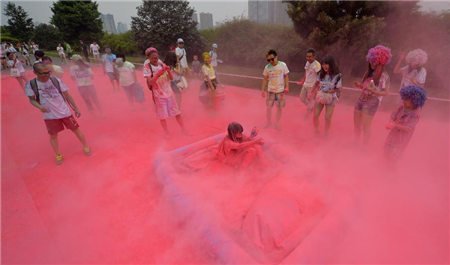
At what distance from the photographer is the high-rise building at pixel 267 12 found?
17594 mm

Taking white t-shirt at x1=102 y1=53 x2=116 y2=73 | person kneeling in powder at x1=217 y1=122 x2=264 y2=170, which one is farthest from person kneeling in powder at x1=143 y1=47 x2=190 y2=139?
white t-shirt at x1=102 y1=53 x2=116 y2=73

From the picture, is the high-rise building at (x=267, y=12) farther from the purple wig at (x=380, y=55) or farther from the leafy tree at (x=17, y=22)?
the leafy tree at (x=17, y=22)

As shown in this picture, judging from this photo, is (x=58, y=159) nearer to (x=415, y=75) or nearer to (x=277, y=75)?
(x=277, y=75)

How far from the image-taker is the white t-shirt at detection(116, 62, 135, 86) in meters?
5.79

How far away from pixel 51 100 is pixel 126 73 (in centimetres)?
243

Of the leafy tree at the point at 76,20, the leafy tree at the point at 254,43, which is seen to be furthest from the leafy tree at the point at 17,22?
the leafy tree at the point at 254,43

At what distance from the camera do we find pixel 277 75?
14.9ft

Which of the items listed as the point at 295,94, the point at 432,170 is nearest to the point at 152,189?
the point at 432,170

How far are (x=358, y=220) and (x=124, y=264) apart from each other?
8.47 ft

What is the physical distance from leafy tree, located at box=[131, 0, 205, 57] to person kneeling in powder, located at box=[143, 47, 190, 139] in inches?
582

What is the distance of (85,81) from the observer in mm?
5410

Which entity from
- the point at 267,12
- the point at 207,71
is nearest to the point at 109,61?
the point at 207,71

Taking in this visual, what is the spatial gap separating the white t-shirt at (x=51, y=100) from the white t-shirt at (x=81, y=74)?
1.74 meters

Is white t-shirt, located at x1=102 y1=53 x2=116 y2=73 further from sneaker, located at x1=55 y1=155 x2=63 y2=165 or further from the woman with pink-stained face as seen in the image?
the woman with pink-stained face
